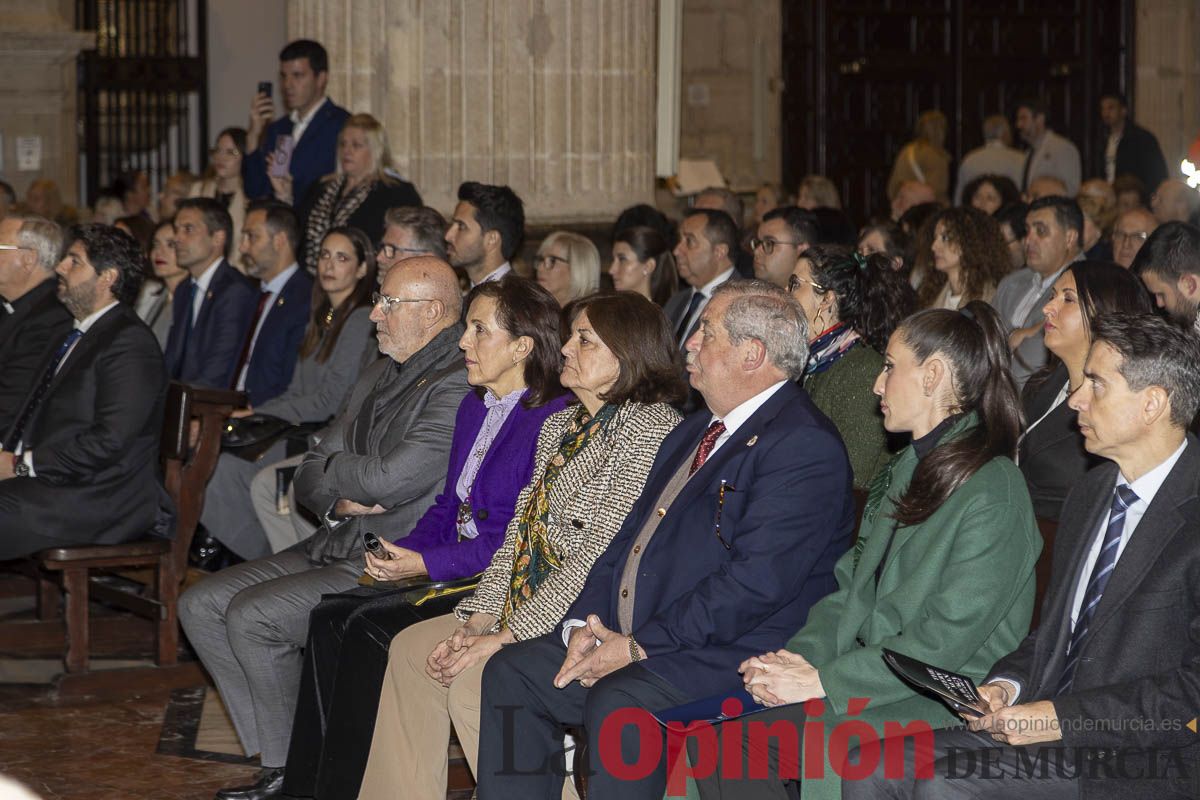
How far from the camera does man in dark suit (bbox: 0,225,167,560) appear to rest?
17.7 ft

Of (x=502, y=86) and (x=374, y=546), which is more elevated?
(x=502, y=86)

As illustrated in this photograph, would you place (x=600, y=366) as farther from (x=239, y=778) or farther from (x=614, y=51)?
(x=614, y=51)

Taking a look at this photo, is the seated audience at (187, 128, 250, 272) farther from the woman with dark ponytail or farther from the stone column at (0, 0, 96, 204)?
the woman with dark ponytail

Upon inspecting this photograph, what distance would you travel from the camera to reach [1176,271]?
5.04m

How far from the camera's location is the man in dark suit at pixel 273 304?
6.73 metres

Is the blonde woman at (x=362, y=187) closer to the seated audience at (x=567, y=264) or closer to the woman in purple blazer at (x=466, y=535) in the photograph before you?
the seated audience at (x=567, y=264)

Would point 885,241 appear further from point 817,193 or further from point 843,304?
point 817,193

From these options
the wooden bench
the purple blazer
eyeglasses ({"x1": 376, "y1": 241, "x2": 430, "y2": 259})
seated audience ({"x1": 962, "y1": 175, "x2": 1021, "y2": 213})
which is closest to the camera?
the purple blazer

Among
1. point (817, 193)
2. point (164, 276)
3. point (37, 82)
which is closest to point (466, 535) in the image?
point (164, 276)

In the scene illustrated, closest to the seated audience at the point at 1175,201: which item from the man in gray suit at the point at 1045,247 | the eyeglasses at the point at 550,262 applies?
the man in gray suit at the point at 1045,247

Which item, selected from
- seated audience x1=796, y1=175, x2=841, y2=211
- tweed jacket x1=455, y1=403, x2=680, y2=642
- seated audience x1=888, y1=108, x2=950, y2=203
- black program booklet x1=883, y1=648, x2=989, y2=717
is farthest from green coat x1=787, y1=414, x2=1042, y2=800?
seated audience x1=888, y1=108, x2=950, y2=203

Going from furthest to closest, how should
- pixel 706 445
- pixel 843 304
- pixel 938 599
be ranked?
pixel 843 304, pixel 706 445, pixel 938 599

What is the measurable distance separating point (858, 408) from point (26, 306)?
10.8 feet

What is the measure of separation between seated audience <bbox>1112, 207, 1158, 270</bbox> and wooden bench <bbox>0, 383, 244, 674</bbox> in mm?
3896
